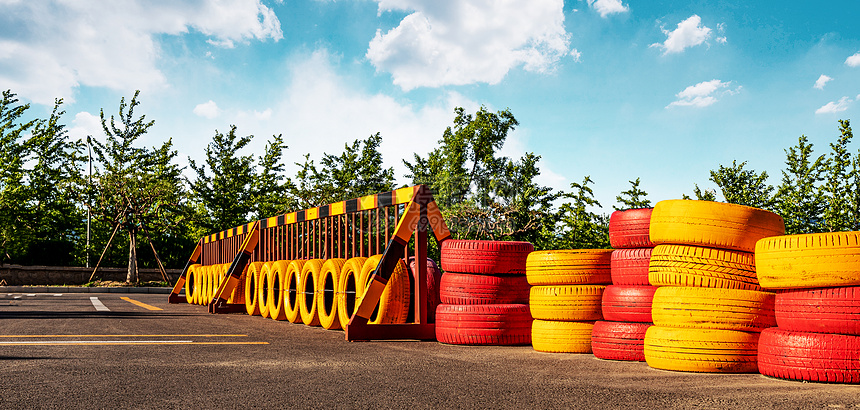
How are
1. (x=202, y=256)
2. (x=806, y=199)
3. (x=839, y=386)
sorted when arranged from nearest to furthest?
(x=839, y=386)
(x=202, y=256)
(x=806, y=199)

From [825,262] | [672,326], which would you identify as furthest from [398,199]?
[825,262]

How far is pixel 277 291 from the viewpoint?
1241 centimetres

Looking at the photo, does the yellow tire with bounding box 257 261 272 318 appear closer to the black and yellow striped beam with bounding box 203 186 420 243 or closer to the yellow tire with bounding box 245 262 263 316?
the yellow tire with bounding box 245 262 263 316

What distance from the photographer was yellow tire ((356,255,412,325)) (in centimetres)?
912

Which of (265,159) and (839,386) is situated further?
(265,159)

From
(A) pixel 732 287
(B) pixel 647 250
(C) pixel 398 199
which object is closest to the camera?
(A) pixel 732 287

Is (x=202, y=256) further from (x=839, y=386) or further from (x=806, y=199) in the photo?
(x=806, y=199)

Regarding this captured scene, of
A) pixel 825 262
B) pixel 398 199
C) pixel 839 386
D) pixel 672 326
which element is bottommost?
pixel 839 386

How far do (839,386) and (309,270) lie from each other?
25.5ft

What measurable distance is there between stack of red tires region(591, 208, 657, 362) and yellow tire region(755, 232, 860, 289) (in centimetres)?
123

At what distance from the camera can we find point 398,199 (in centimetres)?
976

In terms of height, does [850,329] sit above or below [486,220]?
below

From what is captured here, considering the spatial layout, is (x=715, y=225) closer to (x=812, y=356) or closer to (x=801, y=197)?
(x=812, y=356)

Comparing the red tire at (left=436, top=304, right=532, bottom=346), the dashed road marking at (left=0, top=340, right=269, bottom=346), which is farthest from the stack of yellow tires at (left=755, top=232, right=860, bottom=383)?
the dashed road marking at (left=0, top=340, right=269, bottom=346)
